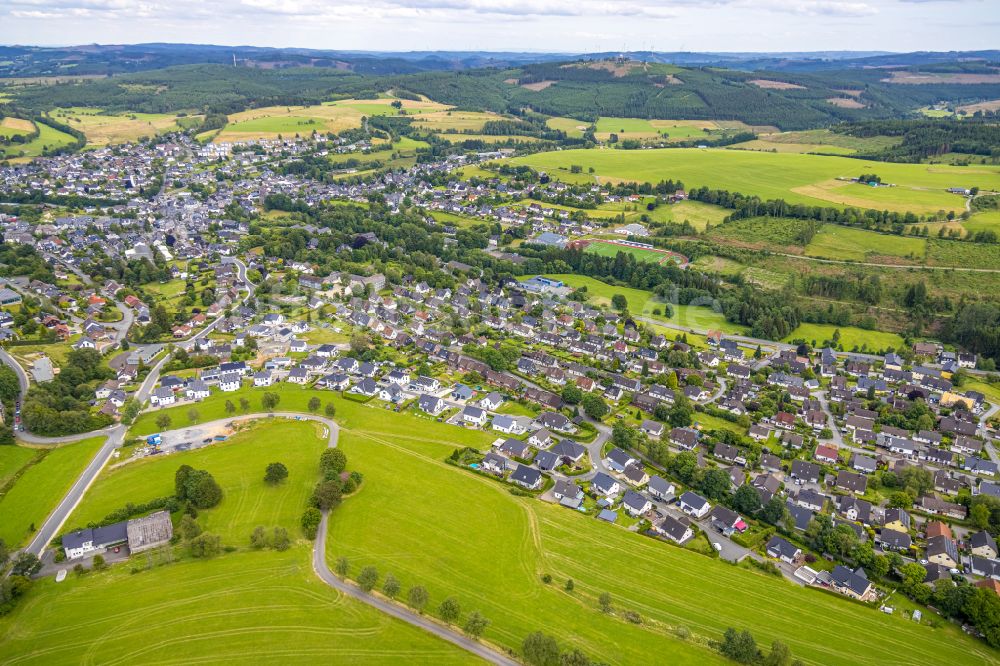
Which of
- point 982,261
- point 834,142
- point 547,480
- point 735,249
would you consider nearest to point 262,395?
point 547,480

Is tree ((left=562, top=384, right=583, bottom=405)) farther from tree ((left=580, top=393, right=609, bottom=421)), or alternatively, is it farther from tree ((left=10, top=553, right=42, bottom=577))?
tree ((left=10, top=553, right=42, bottom=577))

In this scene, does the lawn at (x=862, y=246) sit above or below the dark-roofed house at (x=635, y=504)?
above

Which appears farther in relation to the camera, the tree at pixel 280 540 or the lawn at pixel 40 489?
the lawn at pixel 40 489

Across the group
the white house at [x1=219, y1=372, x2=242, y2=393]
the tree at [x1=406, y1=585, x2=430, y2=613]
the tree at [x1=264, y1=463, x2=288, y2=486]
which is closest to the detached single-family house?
the tree at [x1=406, y1=585, x2=430, y2=613]

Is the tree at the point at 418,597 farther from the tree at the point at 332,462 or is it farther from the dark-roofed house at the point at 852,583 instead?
the dark-roofed house at the point at 852,583

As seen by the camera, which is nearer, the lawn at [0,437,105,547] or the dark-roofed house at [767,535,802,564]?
the dark-roofed house at [767,535,802,564]

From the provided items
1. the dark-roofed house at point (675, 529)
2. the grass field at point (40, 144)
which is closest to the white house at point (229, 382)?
the dark-roofed house at point (675, 529)

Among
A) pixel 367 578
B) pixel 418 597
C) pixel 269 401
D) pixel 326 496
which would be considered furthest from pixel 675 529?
pixel 269 401
